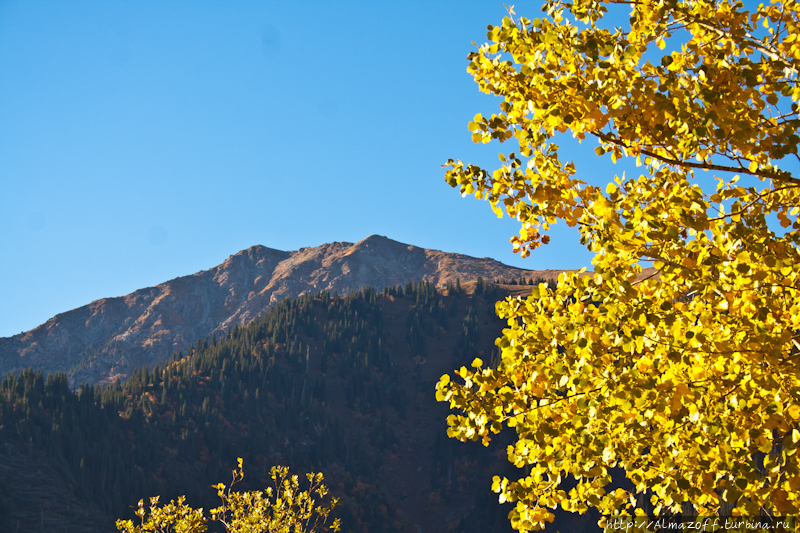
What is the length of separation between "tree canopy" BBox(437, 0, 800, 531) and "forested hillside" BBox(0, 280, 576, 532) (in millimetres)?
89772

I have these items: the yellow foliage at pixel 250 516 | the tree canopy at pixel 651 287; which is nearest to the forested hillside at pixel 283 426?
the yellow foliage at pixel 250 516

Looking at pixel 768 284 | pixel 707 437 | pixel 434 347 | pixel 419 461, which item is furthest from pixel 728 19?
pixel 434 347

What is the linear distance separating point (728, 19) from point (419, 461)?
490ft

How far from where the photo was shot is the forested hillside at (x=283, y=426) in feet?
296

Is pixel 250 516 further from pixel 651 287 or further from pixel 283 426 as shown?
pixel 283 426

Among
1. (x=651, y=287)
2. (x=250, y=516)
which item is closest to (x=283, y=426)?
(x=250, y=516)

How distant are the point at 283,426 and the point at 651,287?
138299 millimetres

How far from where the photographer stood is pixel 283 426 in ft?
438

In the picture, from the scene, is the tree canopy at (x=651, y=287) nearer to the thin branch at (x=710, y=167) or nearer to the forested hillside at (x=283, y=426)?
the thin branch at (x=710, y=167)

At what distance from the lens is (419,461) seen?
145 metres

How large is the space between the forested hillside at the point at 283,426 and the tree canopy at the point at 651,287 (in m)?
89.8

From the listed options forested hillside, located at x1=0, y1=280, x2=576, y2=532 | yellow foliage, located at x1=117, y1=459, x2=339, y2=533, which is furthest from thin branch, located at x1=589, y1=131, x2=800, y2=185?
forested hillside, located at x1=0, y1=280, x2=576, y2=532

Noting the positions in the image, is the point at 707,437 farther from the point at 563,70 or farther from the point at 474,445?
the point at 474,445

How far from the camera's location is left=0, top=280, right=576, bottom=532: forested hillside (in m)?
90.3
